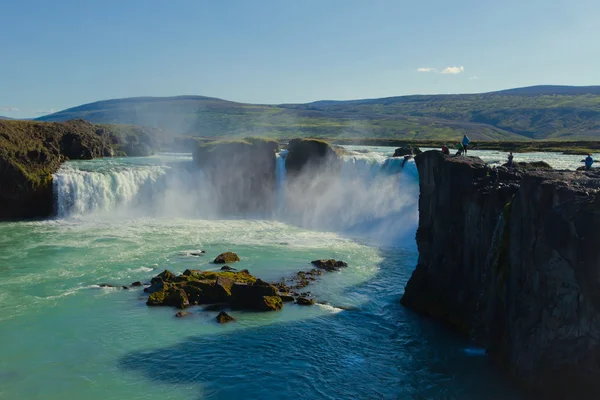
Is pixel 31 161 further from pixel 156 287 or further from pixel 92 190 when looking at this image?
pixel 156 287

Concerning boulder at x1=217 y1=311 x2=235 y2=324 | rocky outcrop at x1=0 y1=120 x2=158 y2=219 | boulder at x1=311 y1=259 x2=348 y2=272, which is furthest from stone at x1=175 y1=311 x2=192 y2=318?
rocky outcrop at x1=0 y1=120 x2=158 y2=219

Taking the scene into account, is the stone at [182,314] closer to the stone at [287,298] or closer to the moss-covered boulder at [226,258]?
the stone at [287,298]

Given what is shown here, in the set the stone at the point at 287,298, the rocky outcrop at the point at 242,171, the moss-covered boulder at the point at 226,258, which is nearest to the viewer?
the stone at the point at 287,298

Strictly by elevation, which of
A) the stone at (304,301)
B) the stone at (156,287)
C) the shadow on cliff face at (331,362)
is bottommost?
the shadow on cliff face at (331,362)

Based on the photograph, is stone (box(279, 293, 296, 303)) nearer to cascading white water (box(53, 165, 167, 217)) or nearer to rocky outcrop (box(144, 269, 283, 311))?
rocky outcrop (box(144, 269, 283, 311))

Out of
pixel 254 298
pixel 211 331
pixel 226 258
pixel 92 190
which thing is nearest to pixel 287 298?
pixel 254 298

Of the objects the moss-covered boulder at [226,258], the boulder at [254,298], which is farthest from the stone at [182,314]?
the moss-covered boulder at [226,258]

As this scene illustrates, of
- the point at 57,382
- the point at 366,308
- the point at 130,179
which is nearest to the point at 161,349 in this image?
the point at 57,382
